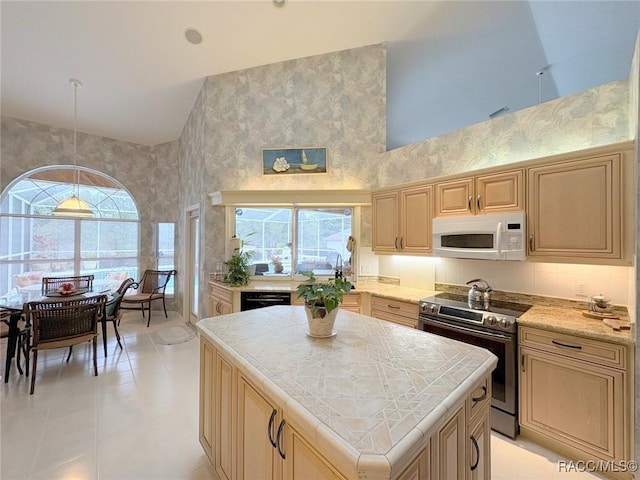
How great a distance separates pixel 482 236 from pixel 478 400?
5.60 ft

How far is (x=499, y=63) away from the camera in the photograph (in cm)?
393

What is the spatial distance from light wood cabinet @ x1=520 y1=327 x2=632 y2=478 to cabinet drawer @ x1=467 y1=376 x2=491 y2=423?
1056mm

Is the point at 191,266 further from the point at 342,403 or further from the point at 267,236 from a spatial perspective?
the point at 342,403

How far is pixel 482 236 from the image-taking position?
8.52 ft

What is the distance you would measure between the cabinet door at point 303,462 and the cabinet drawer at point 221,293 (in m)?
2.71

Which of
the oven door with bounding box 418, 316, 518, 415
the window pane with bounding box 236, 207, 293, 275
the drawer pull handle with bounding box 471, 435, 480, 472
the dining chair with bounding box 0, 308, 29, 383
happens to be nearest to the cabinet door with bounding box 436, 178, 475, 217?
the oven door with bounding box 418, 316, 518, 415

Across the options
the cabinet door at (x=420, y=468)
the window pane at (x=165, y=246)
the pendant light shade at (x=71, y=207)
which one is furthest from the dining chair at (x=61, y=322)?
the cabinet door at (x=420, y=468)

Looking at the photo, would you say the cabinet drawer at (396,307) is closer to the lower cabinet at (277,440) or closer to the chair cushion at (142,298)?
the lower cabinet at (277,440)

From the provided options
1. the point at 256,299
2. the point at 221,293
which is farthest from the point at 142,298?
the point at 256,299

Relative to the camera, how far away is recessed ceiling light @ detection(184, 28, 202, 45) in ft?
10.8

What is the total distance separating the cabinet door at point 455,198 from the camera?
2730 millimetres

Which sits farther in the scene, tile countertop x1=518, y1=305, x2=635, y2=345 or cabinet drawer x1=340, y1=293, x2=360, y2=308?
cabinet drawer x1=340, y1=293, x2=360, y2=308

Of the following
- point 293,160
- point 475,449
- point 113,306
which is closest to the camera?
point 475,449

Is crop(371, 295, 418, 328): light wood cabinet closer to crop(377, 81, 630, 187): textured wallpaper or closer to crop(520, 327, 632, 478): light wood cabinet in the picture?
crop(520, 327, 632, 478): light wood cabinet
